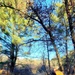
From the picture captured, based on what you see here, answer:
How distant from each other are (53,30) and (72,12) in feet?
Result: 3.47

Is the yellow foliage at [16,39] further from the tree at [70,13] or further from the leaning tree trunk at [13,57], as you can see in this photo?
the tree at [70,13]

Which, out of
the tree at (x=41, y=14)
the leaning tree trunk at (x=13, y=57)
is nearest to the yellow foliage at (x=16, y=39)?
the leaning tree trunk at (x=13, y=57)

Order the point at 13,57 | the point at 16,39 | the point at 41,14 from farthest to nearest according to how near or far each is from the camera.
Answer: the point at 13,57
the point at 16,39
the point at 41,14

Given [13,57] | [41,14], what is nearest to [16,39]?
[13,57]

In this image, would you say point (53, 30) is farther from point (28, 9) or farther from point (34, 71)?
point (34, 71)

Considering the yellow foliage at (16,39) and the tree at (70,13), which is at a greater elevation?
the yellow foliage at (16,39)

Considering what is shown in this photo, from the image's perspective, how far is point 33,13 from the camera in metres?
11.2

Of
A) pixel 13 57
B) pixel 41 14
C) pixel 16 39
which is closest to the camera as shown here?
pixel 41 14

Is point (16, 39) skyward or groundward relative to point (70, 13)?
skyward

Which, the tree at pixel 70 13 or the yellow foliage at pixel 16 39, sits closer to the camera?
the tree at pixel 70 13

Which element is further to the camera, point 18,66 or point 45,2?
point 18,66

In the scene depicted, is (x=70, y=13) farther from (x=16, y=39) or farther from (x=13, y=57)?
(x=13, y=57)

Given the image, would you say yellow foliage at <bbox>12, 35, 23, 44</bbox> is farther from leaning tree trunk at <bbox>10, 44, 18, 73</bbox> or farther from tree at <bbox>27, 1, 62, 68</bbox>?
tree at <bbox>27, 1, 62, 68</bbox>

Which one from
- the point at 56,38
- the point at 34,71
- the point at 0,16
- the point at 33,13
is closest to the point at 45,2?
the point at 33,13
